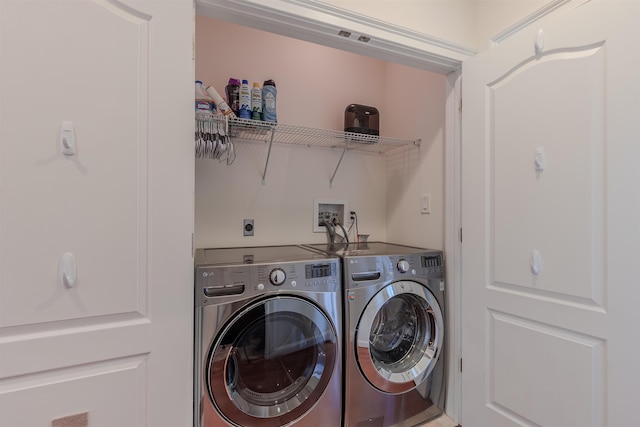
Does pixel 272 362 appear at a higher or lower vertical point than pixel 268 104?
lower

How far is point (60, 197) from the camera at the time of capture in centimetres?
87

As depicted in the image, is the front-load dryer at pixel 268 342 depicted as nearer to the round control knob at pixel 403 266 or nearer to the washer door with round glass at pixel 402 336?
the washer door with round glass at pixel 402 336

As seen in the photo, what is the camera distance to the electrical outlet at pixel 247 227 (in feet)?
6.34

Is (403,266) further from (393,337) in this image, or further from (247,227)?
(247,227)

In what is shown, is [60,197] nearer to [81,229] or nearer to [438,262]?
[81,229]

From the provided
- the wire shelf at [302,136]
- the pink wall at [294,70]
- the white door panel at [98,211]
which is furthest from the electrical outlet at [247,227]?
the white door panel at [98,211]

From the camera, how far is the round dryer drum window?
47.7 inches

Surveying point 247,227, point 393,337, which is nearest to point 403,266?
point 393,337

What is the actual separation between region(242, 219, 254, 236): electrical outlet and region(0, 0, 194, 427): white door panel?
0.86 m

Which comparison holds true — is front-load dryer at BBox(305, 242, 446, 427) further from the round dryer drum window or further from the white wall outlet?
the white wall outlet

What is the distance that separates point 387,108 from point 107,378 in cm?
234

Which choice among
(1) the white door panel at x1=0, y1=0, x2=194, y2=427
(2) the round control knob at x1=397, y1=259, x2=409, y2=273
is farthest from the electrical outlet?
(2) the round control knob at x1=397, y1=259, x2=409, y2=273

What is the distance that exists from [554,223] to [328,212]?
1.35m

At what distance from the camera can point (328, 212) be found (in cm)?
219
